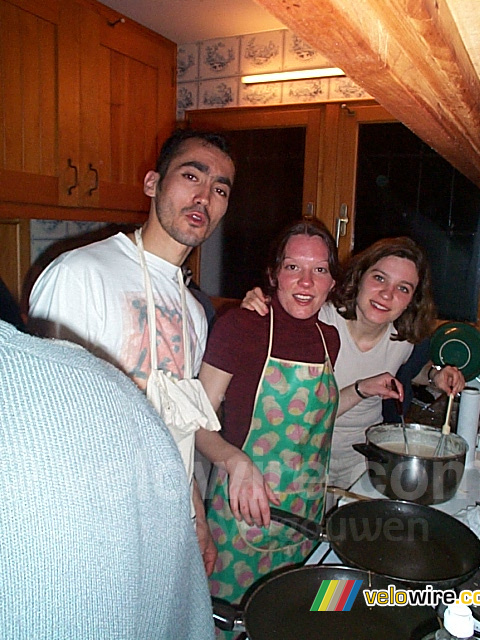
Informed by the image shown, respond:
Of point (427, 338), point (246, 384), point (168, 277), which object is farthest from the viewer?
point (427, 338)

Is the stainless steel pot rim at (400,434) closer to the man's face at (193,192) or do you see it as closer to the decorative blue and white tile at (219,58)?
the man's face at (193,192)

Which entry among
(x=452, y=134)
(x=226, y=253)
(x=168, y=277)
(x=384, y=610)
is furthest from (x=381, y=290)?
(x=226, y=253)

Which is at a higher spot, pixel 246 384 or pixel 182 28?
pixel 182 28

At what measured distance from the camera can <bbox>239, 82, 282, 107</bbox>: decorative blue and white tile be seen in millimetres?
2340

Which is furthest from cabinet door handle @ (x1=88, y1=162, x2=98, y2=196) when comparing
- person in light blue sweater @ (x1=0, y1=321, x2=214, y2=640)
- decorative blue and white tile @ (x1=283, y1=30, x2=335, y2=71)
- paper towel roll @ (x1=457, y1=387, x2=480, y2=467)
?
person in light blue sweater @ (x1=0, y1=321, x2=214, y2=640)

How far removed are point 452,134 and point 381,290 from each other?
813mm

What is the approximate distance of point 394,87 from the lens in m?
0.52

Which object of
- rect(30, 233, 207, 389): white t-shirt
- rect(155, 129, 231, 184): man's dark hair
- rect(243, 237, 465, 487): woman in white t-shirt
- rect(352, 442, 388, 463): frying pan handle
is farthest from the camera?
rect(243, 237, 465, 487): woman in white t-shirt

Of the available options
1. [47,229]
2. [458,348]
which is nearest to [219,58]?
[47,229]

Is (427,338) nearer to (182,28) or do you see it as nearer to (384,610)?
(384,610)

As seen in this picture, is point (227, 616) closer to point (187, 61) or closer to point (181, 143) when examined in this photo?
point (181, 143)

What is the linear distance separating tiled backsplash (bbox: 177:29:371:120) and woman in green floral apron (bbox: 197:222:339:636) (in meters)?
1.19

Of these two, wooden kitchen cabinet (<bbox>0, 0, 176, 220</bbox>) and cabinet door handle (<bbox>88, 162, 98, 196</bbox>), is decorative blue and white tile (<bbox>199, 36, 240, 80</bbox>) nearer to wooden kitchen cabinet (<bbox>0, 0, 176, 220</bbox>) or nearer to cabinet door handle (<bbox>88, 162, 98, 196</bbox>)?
wooden kitchen cabinet (<bbox>0, 0, 176, 220</bbox>)

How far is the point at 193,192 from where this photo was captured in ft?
3.79
